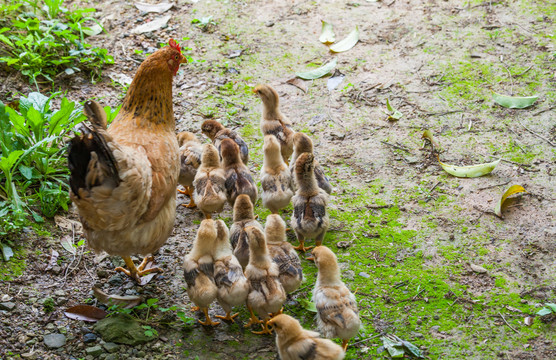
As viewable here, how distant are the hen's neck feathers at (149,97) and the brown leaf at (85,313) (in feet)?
5.39

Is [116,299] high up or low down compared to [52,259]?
down

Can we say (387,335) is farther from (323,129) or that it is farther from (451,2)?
(451,2)

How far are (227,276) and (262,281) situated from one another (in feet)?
0.90

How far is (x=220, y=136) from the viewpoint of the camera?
5770mm

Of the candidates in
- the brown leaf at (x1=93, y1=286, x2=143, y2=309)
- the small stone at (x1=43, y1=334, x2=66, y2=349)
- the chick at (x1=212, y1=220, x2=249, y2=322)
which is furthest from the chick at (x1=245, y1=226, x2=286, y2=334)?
the small stone at (x1=43, y1=334, x2=66, y2=349)

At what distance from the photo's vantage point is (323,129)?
645 centimetres

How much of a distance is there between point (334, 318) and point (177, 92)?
4.42 meters

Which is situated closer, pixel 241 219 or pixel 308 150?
pixel 241 219

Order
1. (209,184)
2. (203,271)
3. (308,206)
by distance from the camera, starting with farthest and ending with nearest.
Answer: (209,184) → (308,206) → (203,271)

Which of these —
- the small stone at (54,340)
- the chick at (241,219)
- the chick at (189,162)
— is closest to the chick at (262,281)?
the chick at (241,219)

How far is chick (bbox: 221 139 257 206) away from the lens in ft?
16.8

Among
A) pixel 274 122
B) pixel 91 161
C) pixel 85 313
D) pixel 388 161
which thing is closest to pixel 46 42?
pixel 274 122

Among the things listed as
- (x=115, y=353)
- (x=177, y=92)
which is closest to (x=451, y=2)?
(x=177, y=92)

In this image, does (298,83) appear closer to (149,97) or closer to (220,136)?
(220,136)
